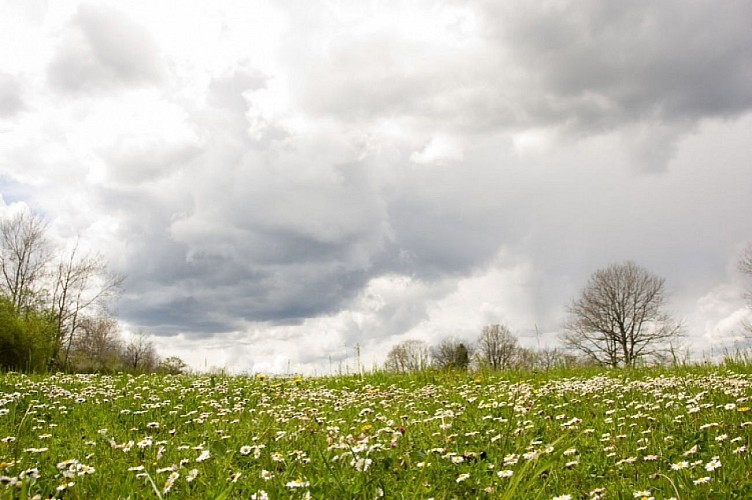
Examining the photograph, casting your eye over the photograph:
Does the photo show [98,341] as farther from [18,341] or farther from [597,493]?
[597,493]

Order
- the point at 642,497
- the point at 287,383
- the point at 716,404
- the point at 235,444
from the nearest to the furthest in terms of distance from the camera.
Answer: the point at 642,497 → the point at 235,444 → the point at 716,404 → the point at 287,383

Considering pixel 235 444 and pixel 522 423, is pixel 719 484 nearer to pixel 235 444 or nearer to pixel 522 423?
pixel 522 423

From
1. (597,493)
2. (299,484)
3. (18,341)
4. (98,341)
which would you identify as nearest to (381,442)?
(299,484)

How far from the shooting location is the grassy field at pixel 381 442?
4145 millimetres

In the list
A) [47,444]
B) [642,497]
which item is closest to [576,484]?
[642,497]

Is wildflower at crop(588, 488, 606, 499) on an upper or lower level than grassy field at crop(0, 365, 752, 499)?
lower

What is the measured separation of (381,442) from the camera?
5.57 metres

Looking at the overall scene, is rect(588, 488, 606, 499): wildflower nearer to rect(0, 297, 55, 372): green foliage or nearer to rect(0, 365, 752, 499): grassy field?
rect(0, 365, 752, 499): grassy field

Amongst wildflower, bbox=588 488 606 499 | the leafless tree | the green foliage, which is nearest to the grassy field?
wildflower, bbox=588 488 606 499

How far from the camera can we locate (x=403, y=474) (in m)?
4.66

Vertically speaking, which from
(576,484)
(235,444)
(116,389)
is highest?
(116,389)

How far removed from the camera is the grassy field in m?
4.14

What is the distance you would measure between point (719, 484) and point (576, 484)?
1.07 meters

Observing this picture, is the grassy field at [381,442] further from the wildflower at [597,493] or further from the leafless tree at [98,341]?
the leafless tree at [98,341]
